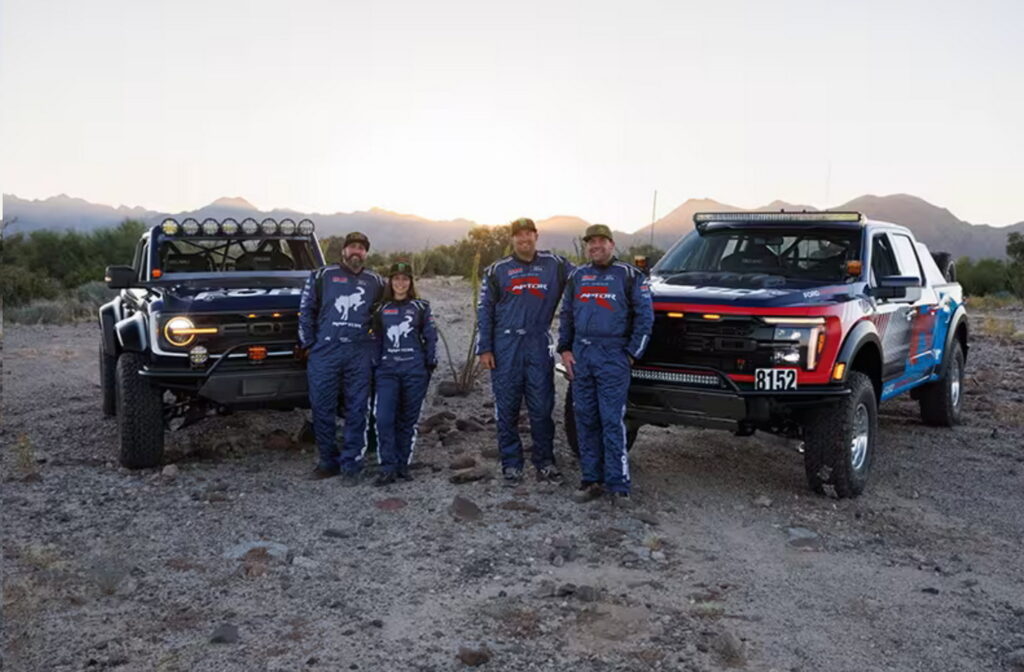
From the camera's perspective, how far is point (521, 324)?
6.87 meters

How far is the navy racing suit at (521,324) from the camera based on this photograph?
6.87 m

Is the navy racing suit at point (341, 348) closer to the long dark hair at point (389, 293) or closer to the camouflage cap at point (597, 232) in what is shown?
the long dark hair at point (389, 293)

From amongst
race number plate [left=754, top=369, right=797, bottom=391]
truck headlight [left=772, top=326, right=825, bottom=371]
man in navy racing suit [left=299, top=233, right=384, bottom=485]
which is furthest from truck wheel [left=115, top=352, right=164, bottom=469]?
truck headlight [left=772, top=326, right=825, bottom=371]

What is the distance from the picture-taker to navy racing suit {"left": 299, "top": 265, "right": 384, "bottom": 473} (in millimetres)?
7109

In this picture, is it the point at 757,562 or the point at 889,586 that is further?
the point at 757,562

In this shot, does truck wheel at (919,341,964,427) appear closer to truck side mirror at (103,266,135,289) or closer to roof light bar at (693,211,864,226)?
roof light bar at (693,211,864,226)

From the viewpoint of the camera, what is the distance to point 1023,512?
263 inches

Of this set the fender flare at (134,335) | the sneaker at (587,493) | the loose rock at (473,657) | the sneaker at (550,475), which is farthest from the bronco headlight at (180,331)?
the loose rock at (473,657)

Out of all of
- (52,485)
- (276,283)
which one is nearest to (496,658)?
(52,485)

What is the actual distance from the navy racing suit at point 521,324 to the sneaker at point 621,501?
83 cm

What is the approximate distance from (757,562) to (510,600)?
1524mm

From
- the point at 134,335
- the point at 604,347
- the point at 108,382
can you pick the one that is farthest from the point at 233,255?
the point at 604,347

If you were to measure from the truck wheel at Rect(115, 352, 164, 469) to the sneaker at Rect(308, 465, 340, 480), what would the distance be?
1156mm

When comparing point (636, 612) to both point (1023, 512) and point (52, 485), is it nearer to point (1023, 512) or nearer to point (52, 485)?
point (1023, 512)
